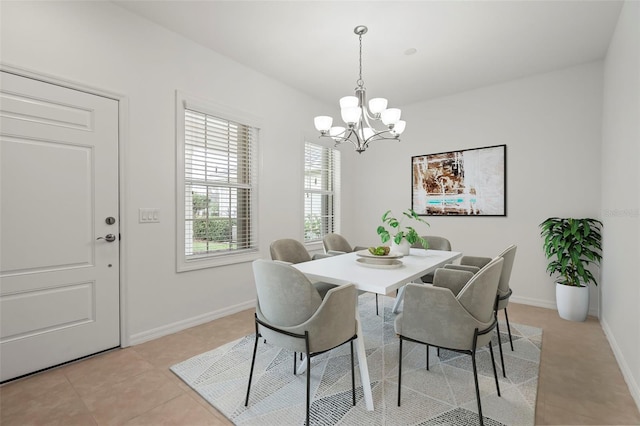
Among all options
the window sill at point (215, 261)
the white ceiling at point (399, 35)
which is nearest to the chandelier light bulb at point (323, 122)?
the white ceiling at point (399, 35)

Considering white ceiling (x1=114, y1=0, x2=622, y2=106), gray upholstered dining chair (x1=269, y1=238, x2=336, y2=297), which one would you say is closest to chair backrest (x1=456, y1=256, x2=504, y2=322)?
gray upholstered dining chair (x1=269, y1=238, x2=336, y2=297)

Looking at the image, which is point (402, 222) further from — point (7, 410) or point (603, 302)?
point (7, 410)

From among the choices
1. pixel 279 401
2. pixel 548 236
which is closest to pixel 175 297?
pixel 279 401

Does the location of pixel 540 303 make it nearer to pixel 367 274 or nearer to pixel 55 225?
pixel 367 274

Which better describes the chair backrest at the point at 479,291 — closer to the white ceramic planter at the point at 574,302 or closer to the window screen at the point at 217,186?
the white ceramic planter at the point at 574,302

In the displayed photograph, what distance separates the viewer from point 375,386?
194cm

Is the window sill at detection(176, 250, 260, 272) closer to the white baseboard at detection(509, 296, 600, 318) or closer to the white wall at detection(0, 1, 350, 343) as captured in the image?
the white wall at detection(0, 1, 350, 343)

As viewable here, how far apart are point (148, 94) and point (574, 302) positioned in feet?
15.3

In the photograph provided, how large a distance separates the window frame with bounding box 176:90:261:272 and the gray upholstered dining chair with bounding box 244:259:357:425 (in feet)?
5.13

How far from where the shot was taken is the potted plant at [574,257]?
3096mm

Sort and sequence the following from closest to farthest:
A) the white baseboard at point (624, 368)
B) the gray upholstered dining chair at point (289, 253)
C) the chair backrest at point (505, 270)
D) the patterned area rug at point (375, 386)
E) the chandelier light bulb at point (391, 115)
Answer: the patterned area rug at point (375, 386) → the white baseboard at point (624, 368) → the chair backrest at point (505, 270) → the chandelier light bulb at point (391, 115) → the gray upholstered dining chair at point (289, 253)

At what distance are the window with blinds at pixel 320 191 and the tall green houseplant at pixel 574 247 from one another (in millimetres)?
2816

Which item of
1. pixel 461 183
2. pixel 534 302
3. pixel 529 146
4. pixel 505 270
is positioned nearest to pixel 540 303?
pixel 534 302

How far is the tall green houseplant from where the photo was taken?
10.2 feet
